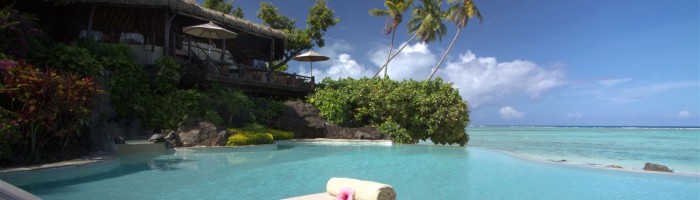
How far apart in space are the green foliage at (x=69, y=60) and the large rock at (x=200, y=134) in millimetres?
2817

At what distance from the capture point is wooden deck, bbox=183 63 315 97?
1559 centimetres

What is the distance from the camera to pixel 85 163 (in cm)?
820

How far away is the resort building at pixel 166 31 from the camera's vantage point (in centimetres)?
1554

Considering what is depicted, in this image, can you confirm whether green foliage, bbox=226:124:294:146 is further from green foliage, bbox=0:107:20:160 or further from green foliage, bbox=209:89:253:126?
green foliage, bbox=0:107:20:160

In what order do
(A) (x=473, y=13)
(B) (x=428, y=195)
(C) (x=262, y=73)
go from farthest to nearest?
(A) (x=473, y=13) < (C) (x=262, y=73) < (B) (x=428, y=195)

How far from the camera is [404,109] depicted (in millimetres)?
17688

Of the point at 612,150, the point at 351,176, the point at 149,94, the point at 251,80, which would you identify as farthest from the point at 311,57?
the point at 612,150

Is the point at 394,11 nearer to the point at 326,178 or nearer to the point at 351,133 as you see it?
the point at 351,133

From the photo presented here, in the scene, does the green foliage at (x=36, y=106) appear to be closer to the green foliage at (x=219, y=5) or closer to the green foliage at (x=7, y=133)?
the green foliage at (x=7, y=133)

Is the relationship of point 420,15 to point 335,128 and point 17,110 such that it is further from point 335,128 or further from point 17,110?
point 17,110

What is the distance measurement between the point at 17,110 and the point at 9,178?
162 cm

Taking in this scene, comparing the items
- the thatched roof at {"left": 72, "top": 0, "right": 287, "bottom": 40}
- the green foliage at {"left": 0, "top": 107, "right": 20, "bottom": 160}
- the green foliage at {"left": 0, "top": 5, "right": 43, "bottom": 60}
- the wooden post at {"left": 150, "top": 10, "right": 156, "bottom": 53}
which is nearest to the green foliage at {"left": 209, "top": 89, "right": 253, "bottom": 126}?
the thatched roof at {"left": 72, "top": 0, "right": 287, "bottom": 40}

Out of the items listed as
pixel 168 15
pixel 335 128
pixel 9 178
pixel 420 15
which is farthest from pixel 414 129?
pixel 420 15

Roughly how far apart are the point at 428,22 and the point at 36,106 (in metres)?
26.4
